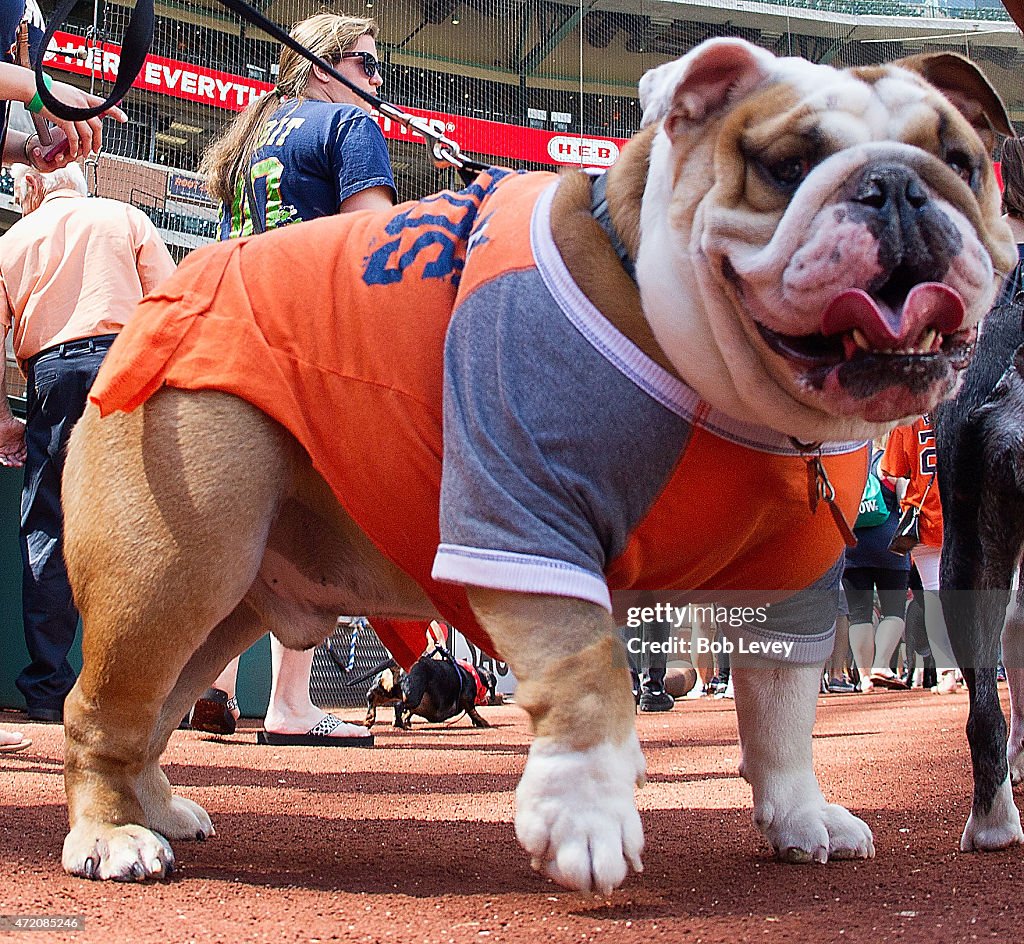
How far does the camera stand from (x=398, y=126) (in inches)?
722

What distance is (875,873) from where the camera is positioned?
6.57ft

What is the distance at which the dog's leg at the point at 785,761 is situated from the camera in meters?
2.15

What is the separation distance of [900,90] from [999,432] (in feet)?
3.04

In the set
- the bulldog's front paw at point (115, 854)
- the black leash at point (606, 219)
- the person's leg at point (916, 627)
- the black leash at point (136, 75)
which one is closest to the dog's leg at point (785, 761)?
the black leash at point (606, 219)

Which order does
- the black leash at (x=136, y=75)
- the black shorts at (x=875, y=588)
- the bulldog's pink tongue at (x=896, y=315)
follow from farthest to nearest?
the black shorts at (x=875, y=588) → the black leash at (x=136, y=75) → the bulldog's pink tongue at (x=896, y=315)

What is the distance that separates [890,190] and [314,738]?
361 cm

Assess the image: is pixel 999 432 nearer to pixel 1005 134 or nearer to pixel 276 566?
pixel 1005 134

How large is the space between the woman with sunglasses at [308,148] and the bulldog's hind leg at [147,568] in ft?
3.60

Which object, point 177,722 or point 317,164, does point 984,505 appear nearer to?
point 177,722

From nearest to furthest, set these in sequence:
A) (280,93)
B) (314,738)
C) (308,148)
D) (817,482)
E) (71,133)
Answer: (817,482) → (71,133) → (308,148) → (280,93) → (314,738)

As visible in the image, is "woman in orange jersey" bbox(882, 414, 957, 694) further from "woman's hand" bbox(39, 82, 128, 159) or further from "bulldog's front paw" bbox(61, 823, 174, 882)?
"bulldog's front paw" bbox(61, 823, 174, 882)

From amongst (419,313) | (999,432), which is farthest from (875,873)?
(419,313)

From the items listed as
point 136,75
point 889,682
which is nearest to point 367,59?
point 136,75

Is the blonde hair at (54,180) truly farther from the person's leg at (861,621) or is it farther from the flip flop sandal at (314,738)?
the person's leg at (861,621)
